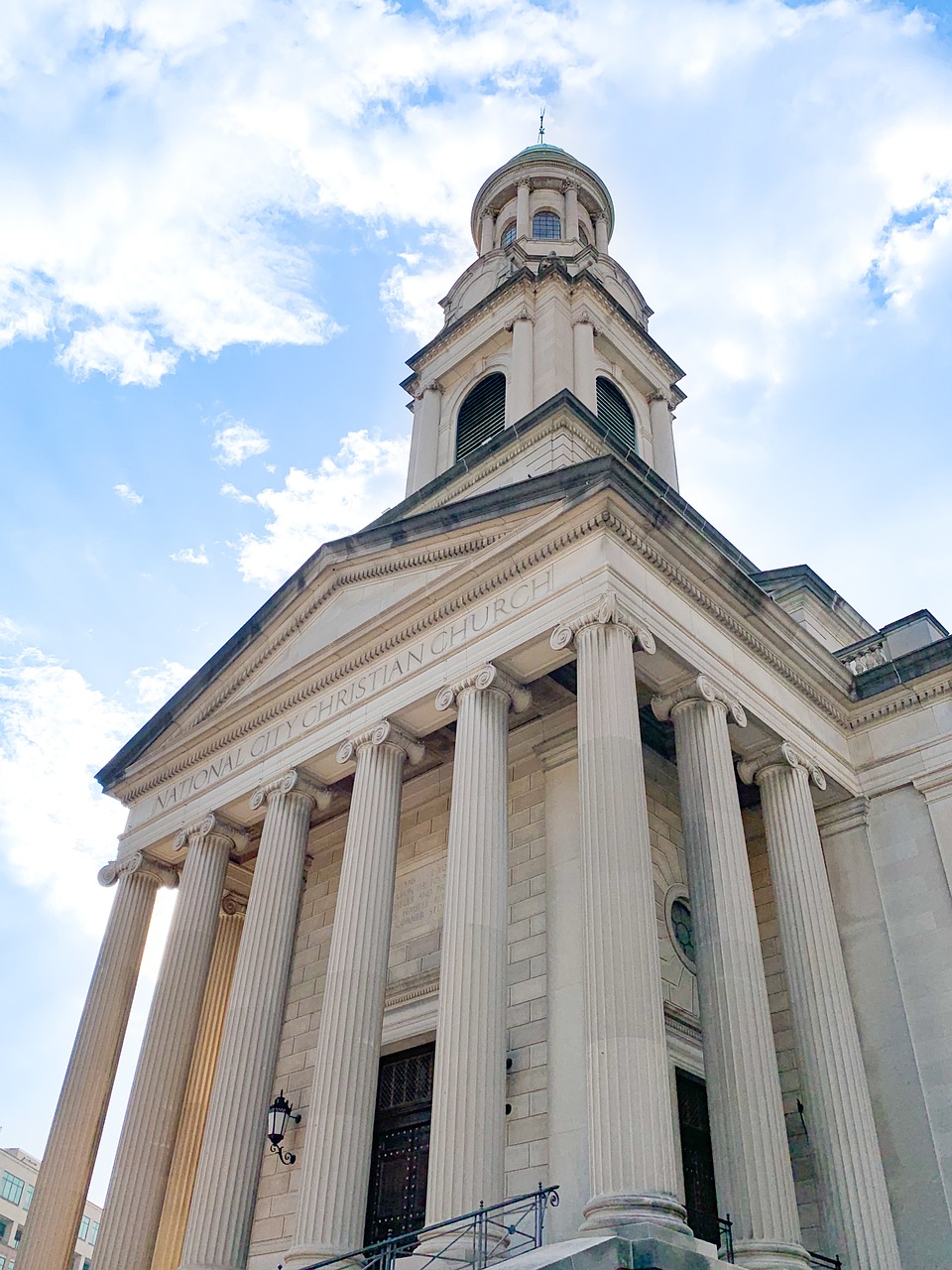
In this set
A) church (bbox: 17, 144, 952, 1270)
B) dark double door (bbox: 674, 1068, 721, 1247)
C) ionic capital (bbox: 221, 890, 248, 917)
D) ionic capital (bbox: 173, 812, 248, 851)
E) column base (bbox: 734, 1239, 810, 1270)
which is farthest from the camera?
ionic capital (bbox: 221, 890, 248, 917)

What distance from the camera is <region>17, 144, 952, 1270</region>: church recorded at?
13070 mm

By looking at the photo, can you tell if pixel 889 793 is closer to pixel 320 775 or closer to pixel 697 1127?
pixel 697 1127

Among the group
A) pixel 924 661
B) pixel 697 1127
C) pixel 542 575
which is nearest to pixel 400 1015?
pixel 697 1127

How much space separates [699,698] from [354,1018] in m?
6.76

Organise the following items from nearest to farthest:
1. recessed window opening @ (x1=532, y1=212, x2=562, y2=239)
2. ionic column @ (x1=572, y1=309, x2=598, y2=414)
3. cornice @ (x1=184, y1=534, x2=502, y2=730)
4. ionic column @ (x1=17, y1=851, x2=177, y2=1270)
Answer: ionic column @ (x1=17, y1=851, x2=177, y2=1270), cornice @ (x1=184, y1=534, x2=502, y2=730), ionic column @ (x1=572, y1=309, x2=598, y2=414), recessed window opening @ (x1=532, y1=212, x2=562, y2=239)

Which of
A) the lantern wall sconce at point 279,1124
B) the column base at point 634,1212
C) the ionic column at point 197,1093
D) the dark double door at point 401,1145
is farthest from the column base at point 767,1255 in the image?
the ionic column at point 197,1093

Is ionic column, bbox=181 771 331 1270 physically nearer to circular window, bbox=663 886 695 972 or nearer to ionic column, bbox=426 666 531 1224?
ionic column, bbox=426 666 531 1224

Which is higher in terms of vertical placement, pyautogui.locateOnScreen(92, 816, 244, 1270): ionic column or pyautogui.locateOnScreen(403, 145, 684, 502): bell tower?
pyautogui.locateOnScreen(403, 145, 684, 502): bell tower

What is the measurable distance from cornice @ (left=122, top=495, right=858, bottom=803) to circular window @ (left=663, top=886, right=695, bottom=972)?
4.13 meters

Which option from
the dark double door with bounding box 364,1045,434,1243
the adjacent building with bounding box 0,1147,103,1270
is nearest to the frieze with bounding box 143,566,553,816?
the dark double door with bounding box 364,1045,434,1243

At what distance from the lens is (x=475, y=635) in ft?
56.0

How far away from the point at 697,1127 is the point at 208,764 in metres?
11.0

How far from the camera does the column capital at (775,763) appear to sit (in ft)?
58.8

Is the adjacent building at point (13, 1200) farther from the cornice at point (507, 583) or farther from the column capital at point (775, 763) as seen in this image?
the column capital at point (775, 763)
